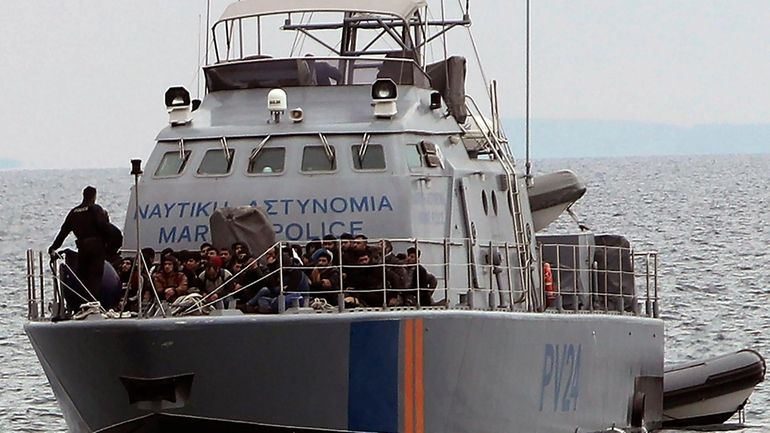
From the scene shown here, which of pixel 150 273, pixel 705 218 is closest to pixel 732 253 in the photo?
pixel 705 218

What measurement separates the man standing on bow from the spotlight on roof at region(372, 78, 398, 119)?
140 inches

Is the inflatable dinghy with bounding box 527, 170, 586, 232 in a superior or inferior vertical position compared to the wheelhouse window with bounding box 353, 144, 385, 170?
inferior

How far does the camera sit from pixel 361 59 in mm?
23594

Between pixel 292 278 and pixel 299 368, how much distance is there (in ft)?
3.02

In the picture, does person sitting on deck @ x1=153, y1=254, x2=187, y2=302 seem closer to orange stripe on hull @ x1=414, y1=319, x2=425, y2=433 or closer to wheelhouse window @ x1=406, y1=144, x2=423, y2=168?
orange stripe on hull @ x1=414, y1=319, x2=425, y2=433

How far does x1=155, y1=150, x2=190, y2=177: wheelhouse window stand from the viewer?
75.5 ft

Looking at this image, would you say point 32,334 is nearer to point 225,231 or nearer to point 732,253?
point 225,231

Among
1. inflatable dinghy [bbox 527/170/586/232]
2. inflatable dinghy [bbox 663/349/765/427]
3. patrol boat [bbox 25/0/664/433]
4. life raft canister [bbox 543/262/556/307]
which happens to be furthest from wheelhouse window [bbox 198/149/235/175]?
inflatable dinghy [bbox 663/349/765/427]

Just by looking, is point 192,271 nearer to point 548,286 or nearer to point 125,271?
point 125,271

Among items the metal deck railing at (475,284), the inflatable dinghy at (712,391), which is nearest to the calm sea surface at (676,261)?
the inflatable dinghy at (712,391)

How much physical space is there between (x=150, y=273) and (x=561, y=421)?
5562mm

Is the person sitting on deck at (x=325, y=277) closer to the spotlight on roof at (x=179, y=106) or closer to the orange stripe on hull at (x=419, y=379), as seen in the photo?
the orange stripe on hull at (x=419, y=379)

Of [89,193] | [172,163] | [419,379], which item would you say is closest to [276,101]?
[172,163]

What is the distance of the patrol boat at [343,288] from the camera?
64.8 ft
